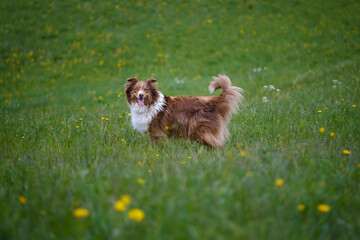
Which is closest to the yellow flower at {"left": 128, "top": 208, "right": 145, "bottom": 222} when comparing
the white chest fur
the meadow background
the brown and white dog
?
the meadow background

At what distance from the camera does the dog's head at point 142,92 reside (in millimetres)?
3941

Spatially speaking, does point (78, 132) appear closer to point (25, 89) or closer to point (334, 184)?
point (334, 184)

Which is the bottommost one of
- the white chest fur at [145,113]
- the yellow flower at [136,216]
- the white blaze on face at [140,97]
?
the white chest fur at [145,113]

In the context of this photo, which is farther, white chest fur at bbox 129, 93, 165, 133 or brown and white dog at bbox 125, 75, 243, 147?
white chest fur at bbox 129, 93, 165, 133

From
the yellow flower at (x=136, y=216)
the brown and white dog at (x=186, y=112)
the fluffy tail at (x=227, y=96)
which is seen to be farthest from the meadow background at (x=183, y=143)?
the fluffy tail at (x=227, y=96)

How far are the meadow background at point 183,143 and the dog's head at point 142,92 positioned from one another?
0.65m

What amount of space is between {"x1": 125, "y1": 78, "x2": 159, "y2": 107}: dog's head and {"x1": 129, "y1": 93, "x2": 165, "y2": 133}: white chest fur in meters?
0.07

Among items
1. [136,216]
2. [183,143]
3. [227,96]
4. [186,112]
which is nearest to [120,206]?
[136,216]

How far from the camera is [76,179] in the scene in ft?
7.31

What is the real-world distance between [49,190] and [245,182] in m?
1.57

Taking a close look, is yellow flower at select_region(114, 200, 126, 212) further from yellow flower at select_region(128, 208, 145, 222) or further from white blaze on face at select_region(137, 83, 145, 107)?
white blaze on face at select_region(137, 83, 145, 107)

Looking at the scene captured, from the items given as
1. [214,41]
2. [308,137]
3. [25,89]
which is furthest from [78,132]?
[214,41]

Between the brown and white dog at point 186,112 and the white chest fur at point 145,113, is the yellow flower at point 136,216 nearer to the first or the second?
the brown and white dog at point 186,112

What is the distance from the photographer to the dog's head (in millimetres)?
3941
